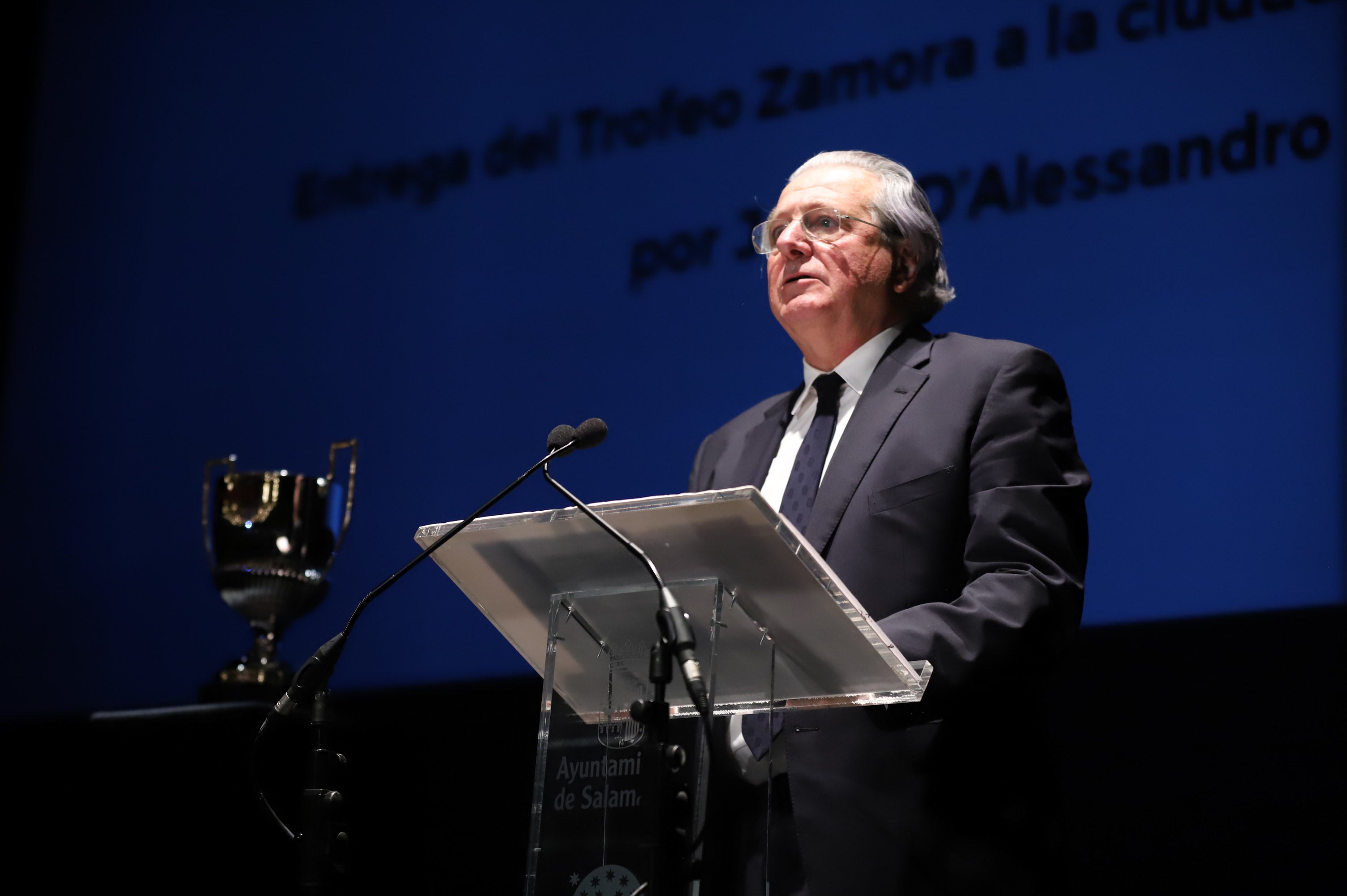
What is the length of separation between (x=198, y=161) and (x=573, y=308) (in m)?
1.52

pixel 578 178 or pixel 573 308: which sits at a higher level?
pixel 578 178

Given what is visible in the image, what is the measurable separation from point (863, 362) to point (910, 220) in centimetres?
34

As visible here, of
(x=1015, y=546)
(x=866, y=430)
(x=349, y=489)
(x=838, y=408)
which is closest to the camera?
(x=1015, y=546)

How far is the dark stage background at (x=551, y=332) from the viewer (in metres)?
2.71

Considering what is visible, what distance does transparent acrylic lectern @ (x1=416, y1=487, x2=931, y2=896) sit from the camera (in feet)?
5.32

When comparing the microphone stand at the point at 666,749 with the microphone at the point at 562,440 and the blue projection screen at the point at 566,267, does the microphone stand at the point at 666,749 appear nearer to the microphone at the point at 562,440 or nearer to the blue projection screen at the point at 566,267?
the microphone at the point at 562,440

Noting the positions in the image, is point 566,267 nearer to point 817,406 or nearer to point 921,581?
point 817,406

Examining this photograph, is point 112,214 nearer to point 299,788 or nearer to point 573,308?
point 573,308

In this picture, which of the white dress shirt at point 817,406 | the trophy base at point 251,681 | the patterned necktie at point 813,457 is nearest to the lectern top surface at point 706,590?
the patterned necktie at point 813,457

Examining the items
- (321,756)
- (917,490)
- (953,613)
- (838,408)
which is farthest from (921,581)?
(321,756)

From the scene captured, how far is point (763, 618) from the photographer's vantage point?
1735mm

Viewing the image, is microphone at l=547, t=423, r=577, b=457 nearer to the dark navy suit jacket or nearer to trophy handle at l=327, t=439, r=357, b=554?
the dark navy suit jacket

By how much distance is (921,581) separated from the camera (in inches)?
84.7

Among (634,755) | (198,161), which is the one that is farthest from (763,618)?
(198,161)
